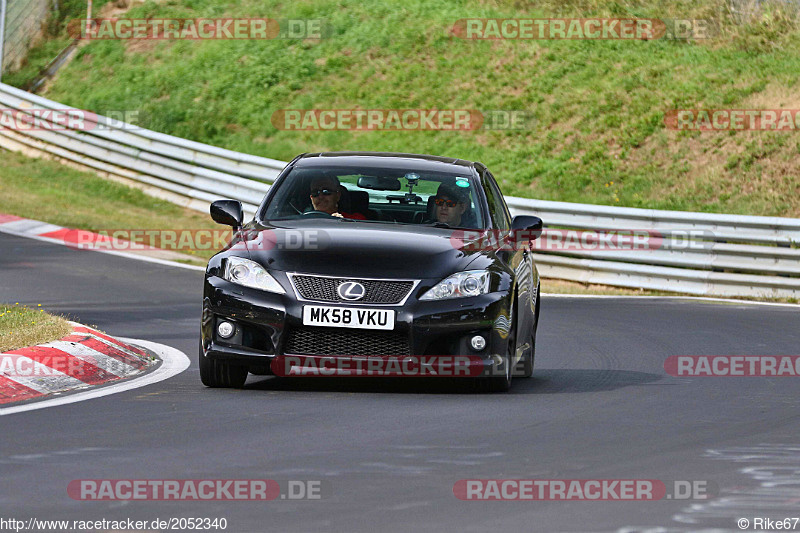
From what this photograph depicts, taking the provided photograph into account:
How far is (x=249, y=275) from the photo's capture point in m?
8.73

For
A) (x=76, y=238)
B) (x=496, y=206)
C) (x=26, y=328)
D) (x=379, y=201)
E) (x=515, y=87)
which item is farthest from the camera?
(x=515, y=87)

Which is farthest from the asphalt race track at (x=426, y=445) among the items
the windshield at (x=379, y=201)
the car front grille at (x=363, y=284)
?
the windshield at (x=379, y=201)

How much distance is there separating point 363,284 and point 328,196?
1.50 meters

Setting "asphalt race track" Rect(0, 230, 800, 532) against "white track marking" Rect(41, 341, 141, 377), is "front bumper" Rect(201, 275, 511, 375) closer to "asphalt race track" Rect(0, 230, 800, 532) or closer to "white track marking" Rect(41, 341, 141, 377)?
"asphalt race track" Rect(0, 230, 800, 532)

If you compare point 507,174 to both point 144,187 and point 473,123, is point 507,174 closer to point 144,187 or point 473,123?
point 473,123

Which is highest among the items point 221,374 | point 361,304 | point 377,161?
point 377,161

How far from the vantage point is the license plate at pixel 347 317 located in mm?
8500

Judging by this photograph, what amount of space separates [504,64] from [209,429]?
21864mm

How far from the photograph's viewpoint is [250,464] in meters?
6.26

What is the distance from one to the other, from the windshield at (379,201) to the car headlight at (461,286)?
971 millimetres

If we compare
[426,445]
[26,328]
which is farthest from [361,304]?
[26,328]

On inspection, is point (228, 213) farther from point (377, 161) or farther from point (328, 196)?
point (377, 161)

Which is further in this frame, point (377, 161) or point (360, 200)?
point (377, 161)

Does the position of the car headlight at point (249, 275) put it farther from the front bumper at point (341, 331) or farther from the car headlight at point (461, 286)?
the car headlight at point (461, 286)
